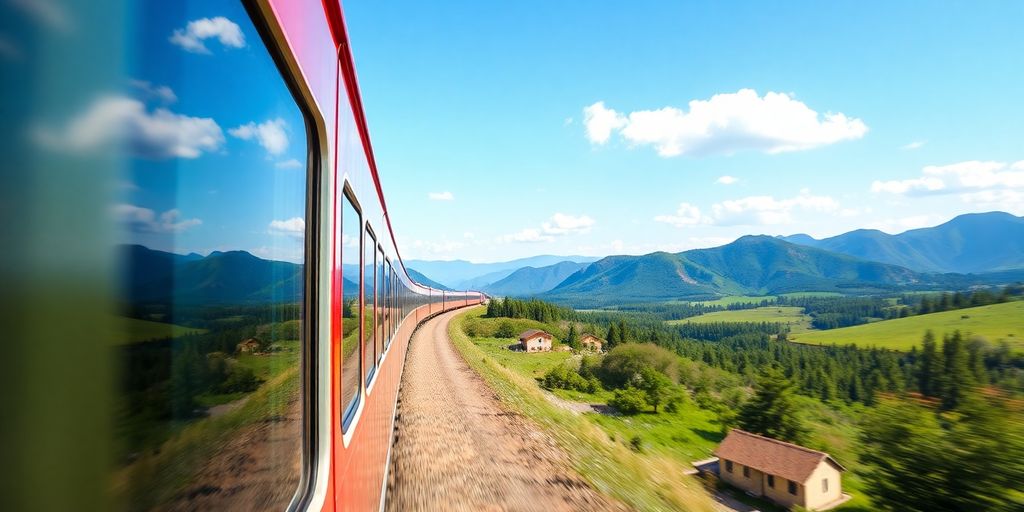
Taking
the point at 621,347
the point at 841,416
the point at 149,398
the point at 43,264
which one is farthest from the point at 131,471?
the point at 841,416

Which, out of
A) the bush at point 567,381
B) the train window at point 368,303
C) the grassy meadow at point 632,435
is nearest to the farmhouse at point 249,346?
the train window at point 368,303

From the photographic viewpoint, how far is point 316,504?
1.93 metres

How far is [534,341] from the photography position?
2571 inches

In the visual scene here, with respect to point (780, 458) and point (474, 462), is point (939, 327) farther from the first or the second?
point (474, 462)

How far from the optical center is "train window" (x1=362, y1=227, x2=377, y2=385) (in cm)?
383

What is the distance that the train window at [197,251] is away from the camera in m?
0.79

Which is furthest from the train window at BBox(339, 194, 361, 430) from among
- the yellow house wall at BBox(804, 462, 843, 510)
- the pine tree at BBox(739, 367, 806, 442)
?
the pine tree at BBox(739, 367, 806, 442)

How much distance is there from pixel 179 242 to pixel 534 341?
6523 cm

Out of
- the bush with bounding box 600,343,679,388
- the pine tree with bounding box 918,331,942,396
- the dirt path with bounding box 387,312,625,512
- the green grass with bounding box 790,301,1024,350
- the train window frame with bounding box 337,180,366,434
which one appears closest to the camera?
A: the train window frame with bounding box 337,180,366,434

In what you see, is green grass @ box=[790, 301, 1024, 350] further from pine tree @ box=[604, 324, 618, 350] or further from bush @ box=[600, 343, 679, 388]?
pine tree @ box=[604, 324, 618, 350]

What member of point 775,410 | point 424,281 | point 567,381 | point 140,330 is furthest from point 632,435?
point 424,281

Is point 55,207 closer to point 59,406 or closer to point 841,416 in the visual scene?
point 59,406

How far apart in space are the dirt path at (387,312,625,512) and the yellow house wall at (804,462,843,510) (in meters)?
23.3

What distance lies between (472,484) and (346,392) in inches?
242
